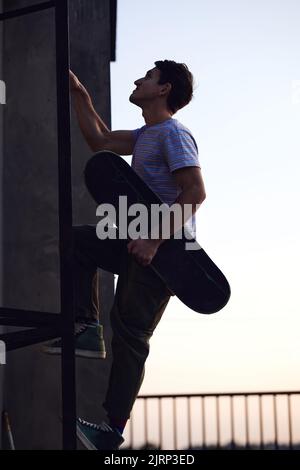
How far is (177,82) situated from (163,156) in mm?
465

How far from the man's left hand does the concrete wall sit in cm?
173

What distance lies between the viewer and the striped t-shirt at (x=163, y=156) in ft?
12.9

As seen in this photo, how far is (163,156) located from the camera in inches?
157

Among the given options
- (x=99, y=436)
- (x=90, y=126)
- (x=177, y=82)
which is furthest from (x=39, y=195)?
(x=99, y=436)

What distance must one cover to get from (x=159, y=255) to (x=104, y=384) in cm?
186

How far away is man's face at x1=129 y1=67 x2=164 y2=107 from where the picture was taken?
13.8ft

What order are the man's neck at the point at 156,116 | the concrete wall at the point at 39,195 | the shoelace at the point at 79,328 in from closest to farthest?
the shoelace at the point at 79,328
the man's neck at the point at 156,116
the concrete wall at the point at 39,195

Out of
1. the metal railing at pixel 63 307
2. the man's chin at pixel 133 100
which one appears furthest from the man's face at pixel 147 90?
the metal railing at pixel 63 307

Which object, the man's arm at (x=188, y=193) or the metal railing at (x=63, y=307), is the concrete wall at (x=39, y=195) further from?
the man's arm at (x=188, y=193)

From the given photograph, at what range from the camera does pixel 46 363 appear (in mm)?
5566

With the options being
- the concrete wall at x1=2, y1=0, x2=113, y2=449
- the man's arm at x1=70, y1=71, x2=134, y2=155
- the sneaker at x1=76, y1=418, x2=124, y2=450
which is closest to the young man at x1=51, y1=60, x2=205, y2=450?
the sneaker at x1=76, y1=418, x2=124, y2=450

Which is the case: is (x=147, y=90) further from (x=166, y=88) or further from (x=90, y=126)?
(x=90, y=126)

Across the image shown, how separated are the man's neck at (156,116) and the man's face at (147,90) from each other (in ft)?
0.19

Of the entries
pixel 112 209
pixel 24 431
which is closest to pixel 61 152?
pixel 112 209
